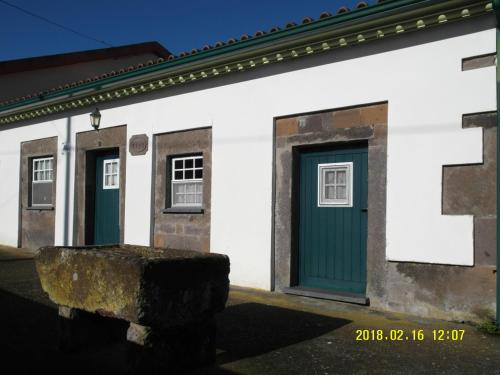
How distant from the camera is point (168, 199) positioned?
864 centimetres

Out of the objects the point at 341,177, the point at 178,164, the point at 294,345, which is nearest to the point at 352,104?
the point at 341,177

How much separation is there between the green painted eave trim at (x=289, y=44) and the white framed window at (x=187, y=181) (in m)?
1.32

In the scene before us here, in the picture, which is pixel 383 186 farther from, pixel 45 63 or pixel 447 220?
pixel 45 63

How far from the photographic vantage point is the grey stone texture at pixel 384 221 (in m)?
5.21

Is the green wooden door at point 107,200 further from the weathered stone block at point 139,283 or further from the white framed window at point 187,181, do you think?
the weathered stone block at point 139,283

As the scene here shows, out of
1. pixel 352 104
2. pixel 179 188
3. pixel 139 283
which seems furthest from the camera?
pixel 179 188

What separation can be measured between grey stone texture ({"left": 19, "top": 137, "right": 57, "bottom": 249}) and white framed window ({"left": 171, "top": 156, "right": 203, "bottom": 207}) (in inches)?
149

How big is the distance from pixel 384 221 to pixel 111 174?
5.99 meters

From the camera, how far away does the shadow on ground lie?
3.88 metres

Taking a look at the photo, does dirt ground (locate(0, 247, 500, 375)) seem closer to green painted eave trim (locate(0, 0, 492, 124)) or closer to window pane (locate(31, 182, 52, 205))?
green painted eave trim (locate(0, 0, 492, 124))

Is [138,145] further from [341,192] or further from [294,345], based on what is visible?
[294,345]
